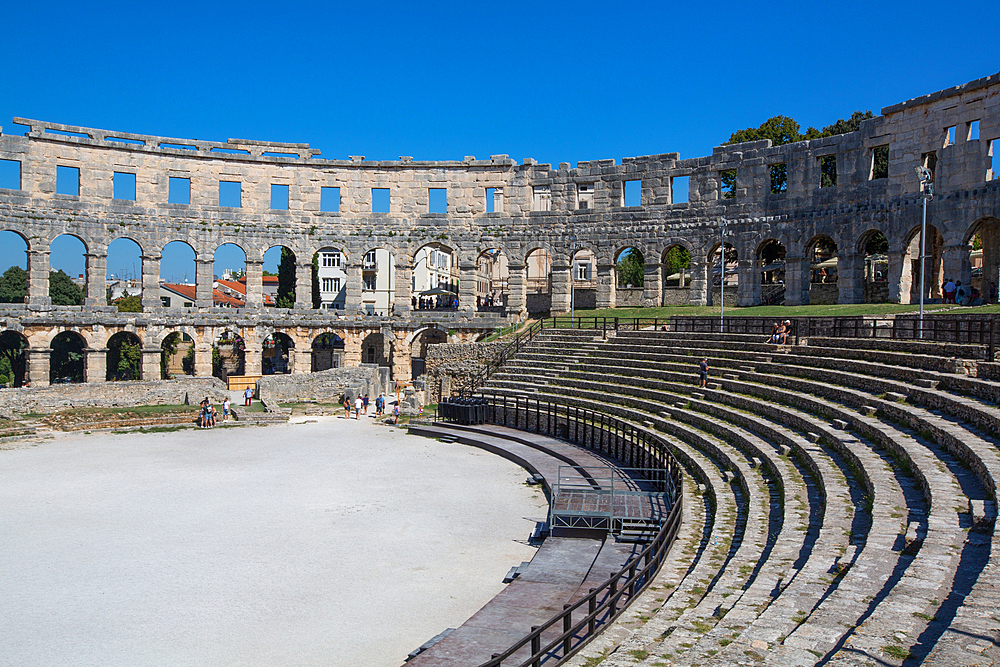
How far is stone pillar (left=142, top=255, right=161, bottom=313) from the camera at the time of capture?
1565 inches

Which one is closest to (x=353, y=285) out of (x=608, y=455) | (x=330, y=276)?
(x=608, y=455)

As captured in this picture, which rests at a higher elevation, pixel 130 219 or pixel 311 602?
pixel 130 219

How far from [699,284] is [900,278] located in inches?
371

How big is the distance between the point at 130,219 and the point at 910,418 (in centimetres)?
3877

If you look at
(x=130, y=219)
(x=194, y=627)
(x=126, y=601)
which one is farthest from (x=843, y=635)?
(x=130, y=219)

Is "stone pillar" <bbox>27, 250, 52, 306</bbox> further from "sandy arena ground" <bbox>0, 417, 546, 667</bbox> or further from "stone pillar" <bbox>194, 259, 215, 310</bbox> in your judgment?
"sandy arena ground" <bbox>0, 417, 546, 667</bbox>

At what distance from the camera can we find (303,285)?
140 ft

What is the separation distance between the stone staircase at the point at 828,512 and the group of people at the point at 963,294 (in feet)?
31.6

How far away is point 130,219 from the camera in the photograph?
4000 cm

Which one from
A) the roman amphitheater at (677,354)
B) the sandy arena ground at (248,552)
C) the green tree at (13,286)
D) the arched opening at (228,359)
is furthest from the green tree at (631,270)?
the green tree at (13,286)

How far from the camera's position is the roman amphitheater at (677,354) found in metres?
7.95

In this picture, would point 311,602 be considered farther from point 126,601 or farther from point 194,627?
point 126,601

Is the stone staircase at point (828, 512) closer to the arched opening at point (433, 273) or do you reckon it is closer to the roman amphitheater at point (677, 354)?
the roman amphitheater at point (677, 354)

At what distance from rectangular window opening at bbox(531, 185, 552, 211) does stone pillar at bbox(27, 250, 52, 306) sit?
85.1ft
